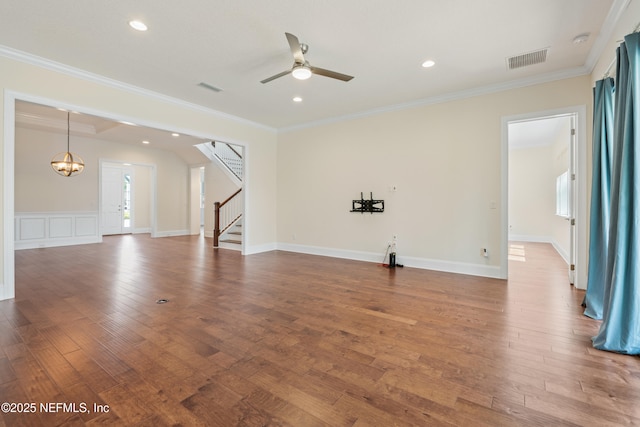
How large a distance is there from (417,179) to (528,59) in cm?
231

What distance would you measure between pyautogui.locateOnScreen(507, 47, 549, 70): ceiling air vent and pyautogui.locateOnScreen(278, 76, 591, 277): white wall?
0.66 meters

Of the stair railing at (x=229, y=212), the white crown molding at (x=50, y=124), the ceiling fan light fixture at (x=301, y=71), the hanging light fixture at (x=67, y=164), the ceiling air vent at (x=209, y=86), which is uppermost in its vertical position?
the white crown molding at (x=50, y=124)

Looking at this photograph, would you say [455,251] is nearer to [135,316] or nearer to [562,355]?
[562,355]

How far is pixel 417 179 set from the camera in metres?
5.36

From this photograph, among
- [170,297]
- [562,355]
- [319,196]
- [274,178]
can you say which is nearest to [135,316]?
[170,297]

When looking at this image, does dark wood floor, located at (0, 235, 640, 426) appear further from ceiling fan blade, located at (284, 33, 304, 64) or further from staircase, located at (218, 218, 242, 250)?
staircase, located at (218, 218, 242, 250)

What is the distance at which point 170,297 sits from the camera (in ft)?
11.9

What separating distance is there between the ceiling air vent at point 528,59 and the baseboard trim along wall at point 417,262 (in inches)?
119

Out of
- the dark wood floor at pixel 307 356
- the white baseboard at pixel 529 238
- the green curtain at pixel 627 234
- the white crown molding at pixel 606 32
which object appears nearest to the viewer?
the dark wood floor at pixel 307 356

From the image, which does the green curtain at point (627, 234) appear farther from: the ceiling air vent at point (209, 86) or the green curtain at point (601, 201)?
the ceiling air vent at point (209, 86)

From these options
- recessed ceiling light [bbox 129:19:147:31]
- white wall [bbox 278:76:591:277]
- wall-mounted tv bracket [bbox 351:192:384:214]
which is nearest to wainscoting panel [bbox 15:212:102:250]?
white wall [bbox 278:76:591:277]

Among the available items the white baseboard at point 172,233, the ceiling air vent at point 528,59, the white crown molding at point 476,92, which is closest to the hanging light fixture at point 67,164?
the white baseboard at point 172,233

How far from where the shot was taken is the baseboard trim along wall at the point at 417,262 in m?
4.73

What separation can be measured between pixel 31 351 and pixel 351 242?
16.3 ft
